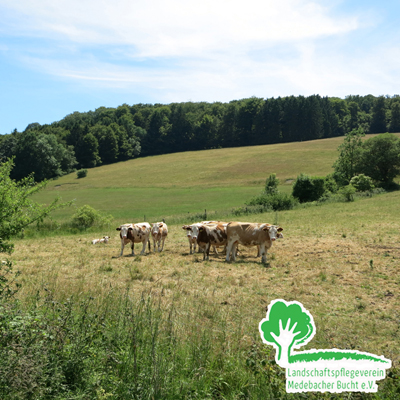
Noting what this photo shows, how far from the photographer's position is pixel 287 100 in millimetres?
135875

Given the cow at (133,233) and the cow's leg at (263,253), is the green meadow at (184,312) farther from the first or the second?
the cow at (133,233)

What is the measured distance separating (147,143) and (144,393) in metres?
133

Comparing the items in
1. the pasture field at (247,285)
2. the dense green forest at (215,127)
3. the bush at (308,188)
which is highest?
the dense green forest at (215,127)

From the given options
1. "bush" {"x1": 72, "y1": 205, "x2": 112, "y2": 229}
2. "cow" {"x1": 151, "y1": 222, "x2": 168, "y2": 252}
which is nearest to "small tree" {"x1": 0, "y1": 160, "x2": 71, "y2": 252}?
"cow" {"x1": 151, "y1": 222, "x2": 168, "y2": 252}

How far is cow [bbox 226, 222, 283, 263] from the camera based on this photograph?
51.5 feet

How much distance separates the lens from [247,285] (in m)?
11.7

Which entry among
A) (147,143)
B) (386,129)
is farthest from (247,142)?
(386,129)

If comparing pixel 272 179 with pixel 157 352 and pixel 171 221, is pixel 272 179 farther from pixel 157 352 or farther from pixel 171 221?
pixel 157 352

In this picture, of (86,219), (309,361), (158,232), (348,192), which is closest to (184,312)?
(309,361)

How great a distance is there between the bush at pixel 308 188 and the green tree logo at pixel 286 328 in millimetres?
42967

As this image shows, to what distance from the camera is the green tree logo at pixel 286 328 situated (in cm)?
530

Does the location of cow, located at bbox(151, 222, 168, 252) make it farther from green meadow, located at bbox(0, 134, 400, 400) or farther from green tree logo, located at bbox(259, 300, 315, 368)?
green tree logo, located at bbox(259, 300, 315, 368)

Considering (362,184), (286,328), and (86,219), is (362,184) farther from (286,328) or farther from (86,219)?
(286,328)

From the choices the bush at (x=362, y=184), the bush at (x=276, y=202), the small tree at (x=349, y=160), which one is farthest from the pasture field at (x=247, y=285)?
Result: the small tree at (x=349, y=160)
